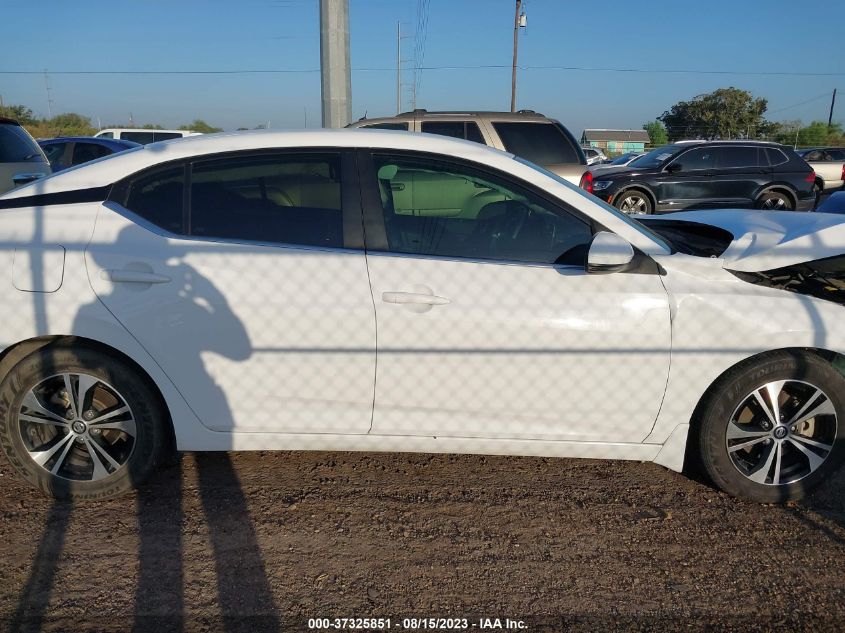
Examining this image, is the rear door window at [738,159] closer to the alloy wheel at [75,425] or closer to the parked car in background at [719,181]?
the parked car in background at [719,181]

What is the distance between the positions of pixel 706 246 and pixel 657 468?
1270 millimetres

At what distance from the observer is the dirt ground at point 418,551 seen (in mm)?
2500

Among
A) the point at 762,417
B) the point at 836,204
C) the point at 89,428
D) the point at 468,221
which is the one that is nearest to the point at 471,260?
A: the point at 468,221

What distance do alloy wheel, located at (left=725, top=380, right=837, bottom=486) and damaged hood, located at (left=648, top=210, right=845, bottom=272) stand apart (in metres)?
0.58

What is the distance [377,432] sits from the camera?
3.11 m

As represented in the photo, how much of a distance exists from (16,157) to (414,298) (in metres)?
6.12

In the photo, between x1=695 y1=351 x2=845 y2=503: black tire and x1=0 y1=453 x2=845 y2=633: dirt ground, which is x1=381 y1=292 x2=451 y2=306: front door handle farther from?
x1=695 y1=351 x2=845 y2=503: black tire

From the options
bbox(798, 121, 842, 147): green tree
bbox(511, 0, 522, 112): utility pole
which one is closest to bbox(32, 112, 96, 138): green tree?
bbox(511, 0, 522, 112): utility pole

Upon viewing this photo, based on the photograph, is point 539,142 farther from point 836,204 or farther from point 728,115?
point 728,115

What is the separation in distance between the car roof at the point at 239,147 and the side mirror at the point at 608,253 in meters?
0.65

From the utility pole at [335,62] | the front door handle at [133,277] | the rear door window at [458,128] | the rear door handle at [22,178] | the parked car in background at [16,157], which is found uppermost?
the utility pole at [335,62]

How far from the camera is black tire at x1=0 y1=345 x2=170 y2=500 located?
118 inches

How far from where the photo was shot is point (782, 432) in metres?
3.14

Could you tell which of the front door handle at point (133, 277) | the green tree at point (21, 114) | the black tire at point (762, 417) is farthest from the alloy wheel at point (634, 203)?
the green tree at point (21, 114)
